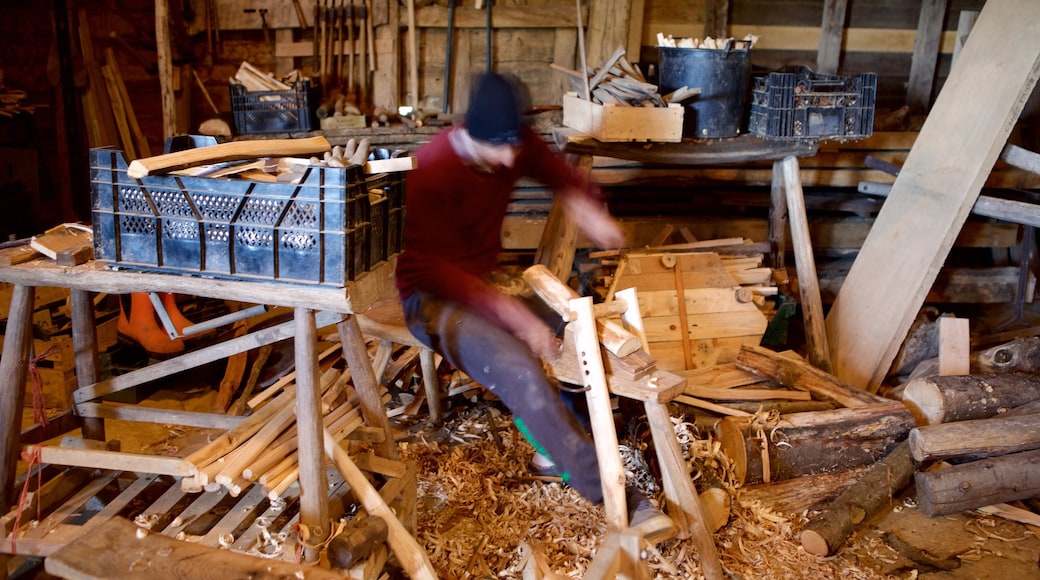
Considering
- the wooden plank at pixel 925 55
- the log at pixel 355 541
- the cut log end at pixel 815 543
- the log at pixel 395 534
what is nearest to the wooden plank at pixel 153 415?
the log at pixel 395 534

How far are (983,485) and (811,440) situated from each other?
941mm

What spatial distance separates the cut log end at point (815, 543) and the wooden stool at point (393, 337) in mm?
2190

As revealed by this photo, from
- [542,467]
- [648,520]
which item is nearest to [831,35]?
[542,467]

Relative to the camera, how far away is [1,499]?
366 centimetres

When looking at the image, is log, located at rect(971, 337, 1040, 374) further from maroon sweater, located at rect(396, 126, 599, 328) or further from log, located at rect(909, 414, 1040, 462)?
maroon sweater, located at rect(396, 126, 599, 328)

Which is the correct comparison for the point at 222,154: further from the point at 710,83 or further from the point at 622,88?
the point at 710,83

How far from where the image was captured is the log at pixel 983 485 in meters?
4.55

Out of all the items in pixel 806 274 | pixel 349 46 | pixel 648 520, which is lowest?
pixel 648 520

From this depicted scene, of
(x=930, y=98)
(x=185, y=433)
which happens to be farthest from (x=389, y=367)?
(x=930, y=98)

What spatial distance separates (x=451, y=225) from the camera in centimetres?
403

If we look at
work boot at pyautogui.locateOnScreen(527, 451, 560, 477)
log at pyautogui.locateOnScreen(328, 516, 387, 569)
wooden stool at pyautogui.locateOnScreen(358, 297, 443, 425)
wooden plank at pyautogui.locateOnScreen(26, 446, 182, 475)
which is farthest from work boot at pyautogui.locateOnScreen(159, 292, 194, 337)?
log at pyautogui.locateOnScreen(328, 516, 387, 569)

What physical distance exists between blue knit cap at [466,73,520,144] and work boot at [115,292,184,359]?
10.2ft

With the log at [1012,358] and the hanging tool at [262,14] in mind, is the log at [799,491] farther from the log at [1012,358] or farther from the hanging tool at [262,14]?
the hanging tool at [262,14]

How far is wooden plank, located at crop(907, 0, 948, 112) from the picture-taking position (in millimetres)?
6953
